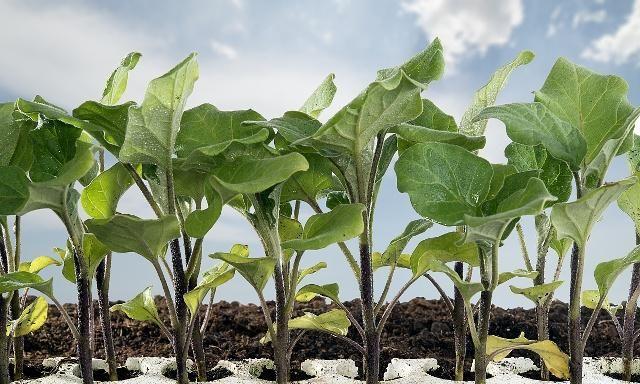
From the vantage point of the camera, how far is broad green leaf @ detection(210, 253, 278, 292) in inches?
48.3

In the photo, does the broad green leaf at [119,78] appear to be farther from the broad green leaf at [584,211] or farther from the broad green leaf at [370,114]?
the broad green leaf at [584,211]

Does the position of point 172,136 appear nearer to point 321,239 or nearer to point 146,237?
point 146,237

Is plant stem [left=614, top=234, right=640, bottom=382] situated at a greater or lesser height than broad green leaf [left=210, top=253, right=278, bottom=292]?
lesser

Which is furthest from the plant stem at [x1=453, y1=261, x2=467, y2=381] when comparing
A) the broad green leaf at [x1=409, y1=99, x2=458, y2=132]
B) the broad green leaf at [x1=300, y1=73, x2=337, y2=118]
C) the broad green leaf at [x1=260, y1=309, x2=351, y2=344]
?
the broad green leaf at [x1=300, y1=73, x2=337, y2=118]

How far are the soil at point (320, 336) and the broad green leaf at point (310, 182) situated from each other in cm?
65

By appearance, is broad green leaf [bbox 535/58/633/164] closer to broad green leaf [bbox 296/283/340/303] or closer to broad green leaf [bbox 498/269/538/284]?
broad green leaf [bbox 498/269/538/284]

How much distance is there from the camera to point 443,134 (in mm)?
1223

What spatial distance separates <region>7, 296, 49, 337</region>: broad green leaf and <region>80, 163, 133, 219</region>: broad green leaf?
42 cm

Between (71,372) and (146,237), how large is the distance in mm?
886

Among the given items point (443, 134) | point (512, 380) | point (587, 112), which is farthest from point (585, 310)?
point (443, 134)

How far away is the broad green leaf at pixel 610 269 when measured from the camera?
132 cm

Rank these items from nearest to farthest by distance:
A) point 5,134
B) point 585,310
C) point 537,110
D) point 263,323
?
point 537,110 → point 5,134 → point 263,323 → point 585,310

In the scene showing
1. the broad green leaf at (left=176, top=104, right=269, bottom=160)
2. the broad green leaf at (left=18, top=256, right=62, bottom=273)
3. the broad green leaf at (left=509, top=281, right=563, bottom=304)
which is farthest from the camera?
the broad green leaf at (left=18, top=256, right=62, bottom=273)

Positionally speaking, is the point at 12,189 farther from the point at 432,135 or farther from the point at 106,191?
the point at 432,135
